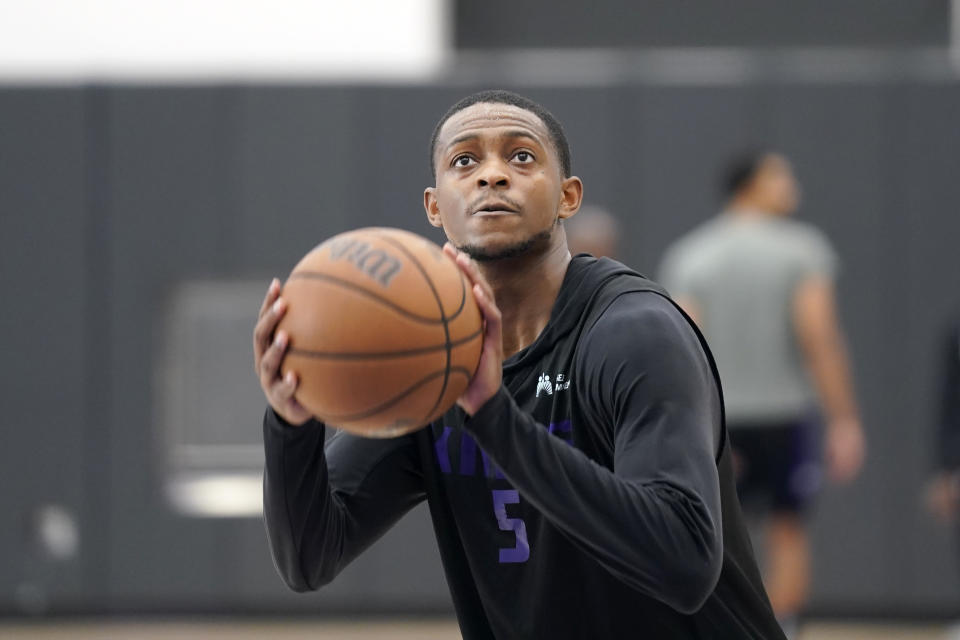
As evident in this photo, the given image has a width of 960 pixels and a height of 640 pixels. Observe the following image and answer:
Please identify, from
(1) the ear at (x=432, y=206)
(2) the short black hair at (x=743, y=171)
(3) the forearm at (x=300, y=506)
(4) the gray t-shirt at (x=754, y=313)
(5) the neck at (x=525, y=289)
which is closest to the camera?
(3) the forearm at (x=300, y=506)

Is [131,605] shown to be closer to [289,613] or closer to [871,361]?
[289,613]

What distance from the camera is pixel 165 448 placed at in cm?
792

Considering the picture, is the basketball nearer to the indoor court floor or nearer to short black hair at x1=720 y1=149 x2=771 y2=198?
short black hair at x1=720 y1=149 x2=771 y2=198

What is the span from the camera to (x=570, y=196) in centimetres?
289

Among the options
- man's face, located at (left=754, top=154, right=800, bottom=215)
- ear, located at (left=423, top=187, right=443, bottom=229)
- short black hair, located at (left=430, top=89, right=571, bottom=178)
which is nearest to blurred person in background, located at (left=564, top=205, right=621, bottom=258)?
man's face, located at (left=754, top=154, right=800, bottom=215)

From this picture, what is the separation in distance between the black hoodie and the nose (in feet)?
0.86

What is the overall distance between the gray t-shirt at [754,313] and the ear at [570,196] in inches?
126

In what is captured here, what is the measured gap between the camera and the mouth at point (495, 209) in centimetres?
263

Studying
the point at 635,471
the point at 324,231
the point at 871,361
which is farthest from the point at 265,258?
the point at 635,471

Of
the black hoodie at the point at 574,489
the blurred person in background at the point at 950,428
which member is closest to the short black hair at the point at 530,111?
the black hoodie at the point at 574,489

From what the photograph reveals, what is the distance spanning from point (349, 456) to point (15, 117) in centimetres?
584

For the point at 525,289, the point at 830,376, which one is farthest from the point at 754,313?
the point at 525,289

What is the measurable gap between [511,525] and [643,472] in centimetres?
51

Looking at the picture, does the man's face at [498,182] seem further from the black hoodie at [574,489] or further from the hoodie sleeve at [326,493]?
the hoodie sleeve at [326,493]
